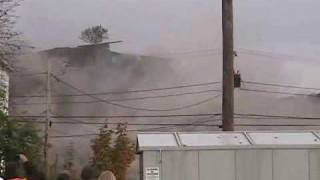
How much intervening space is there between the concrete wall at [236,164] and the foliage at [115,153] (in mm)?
13417

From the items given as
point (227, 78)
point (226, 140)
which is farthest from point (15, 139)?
point (226, 140)

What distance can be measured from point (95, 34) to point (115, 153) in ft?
59.1

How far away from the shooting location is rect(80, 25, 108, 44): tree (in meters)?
40.2

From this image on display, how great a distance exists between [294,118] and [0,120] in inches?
1097

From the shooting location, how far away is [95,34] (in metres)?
40.3

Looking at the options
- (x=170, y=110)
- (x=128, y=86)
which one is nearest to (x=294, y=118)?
(x=170, y=110)

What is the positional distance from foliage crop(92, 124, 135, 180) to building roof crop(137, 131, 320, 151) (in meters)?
12.9

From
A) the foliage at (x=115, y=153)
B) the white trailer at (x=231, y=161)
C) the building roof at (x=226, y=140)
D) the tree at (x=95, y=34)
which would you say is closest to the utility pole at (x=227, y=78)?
the building roof at (x=226, y=140)

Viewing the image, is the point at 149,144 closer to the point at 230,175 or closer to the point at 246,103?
the point at 230,175

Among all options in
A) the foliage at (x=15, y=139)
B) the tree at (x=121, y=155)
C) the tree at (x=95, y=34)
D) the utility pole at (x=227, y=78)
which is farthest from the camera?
the tree at (x=95, y=34)

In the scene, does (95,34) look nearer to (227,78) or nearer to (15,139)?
(15,139)

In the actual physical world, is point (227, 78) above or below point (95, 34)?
below

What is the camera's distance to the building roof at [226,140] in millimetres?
9102

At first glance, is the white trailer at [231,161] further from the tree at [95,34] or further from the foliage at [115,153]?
the tree at [95,34]
